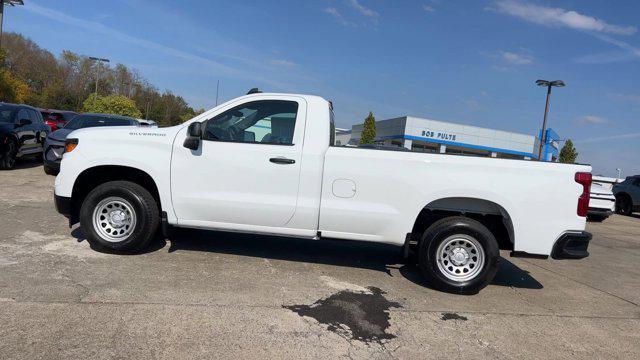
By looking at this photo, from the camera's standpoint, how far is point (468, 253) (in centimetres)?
528

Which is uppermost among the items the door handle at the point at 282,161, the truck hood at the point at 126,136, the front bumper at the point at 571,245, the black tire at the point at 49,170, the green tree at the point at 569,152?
the green tree at the point at 569,152

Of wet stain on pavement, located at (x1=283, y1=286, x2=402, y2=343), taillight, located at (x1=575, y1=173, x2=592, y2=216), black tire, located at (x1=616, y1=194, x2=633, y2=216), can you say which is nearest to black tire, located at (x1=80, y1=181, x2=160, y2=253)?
wet stain on pavement, located at (x1=283, y1=286, x2=402, y2=343)

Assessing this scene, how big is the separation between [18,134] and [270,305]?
34.2 ft

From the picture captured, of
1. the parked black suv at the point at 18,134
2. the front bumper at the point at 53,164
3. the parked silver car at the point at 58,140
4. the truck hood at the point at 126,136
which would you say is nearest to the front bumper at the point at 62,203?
the truck hood at the point at 126,136

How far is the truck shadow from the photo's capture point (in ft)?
19.8

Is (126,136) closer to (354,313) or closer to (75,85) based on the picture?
(354,313)

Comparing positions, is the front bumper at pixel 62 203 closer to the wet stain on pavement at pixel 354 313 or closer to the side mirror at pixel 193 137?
the side mirror at pixel 193 137

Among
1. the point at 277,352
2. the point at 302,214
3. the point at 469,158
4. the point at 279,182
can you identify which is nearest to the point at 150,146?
the point at 279,182

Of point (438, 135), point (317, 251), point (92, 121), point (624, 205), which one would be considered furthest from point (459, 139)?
point (317, 251)

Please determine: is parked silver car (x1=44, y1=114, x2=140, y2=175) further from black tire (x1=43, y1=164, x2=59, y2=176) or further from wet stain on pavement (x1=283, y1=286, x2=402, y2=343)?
wet stain on pavement (x1=283, y1=286, x2=402, y2=343)

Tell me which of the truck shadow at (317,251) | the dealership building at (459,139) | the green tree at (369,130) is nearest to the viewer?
the truck shadow at (317,251)

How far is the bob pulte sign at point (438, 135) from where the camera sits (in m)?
49.4

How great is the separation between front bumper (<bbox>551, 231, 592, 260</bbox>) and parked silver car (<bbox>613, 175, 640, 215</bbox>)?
55.0 feet

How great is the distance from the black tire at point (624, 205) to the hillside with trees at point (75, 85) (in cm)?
5262
